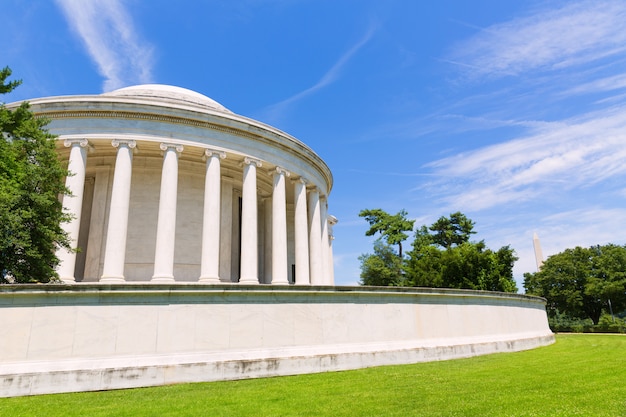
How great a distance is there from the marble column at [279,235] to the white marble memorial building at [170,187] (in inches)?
3.5

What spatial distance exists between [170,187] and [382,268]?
58592mm

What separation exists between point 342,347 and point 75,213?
22.2 meters

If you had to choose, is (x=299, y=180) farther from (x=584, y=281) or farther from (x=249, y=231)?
(x=584, y=281)

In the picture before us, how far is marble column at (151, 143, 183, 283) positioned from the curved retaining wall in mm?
11929

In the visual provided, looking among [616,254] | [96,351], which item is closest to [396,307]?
[96,351]

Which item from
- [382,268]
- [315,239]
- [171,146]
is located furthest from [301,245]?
[382,268]

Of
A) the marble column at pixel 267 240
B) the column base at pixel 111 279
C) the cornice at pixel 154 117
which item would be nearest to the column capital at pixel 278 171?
the cornice at pixel 154 117

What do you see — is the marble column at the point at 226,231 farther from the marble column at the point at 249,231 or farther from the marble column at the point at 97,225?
the marble column at the point at 97,225

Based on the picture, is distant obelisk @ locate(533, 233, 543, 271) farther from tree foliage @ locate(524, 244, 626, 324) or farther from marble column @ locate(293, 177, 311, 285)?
marble column @ locate(293, 177, 311, 285)

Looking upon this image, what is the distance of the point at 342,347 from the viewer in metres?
19.8

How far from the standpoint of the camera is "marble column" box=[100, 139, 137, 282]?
28.8 m

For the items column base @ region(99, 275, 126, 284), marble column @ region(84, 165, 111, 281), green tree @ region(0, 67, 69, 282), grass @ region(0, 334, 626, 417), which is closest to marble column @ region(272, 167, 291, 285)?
column base @ region(99, 275, 126, 284)

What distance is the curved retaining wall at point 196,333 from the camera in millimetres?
15953

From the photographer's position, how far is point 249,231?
112 feet
